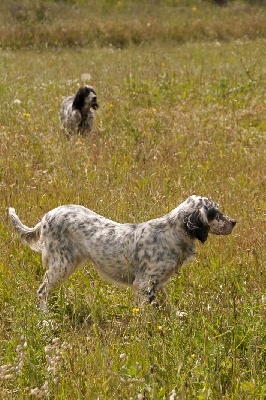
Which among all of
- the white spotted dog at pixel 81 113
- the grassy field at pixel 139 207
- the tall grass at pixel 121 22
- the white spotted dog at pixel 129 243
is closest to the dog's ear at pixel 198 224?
the white spotted dog at pixel 129 243

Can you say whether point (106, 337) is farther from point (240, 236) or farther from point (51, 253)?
point (240, 236)

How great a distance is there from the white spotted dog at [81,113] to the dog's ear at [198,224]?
523 centimetres

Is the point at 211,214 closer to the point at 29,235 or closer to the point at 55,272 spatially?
the point at 55,272

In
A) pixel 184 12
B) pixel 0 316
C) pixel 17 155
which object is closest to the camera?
pixel 0 316

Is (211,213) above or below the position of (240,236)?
above

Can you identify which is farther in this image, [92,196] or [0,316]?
[92,196]

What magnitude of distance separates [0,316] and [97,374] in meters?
1.37

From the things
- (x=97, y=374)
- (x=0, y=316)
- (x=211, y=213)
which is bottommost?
(x=0, y=316)

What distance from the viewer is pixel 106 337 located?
404 cm

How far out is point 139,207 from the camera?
627cm

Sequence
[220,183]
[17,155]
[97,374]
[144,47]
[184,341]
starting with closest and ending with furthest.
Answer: [97,374] < [184,341] < [220,183] < [17,155] < [144,47]

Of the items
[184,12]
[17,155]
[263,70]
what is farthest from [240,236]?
[184,12]

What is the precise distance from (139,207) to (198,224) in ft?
5.44

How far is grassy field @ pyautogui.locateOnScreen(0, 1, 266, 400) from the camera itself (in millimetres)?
3535
